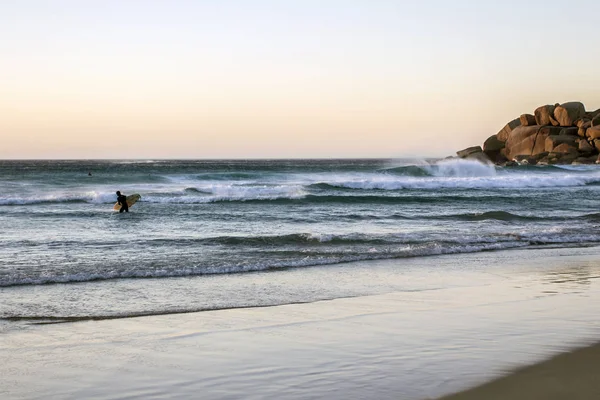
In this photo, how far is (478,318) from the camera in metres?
7.04

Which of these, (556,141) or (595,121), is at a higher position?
A: (595,121)

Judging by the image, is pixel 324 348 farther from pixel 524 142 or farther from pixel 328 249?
pixel 524 142

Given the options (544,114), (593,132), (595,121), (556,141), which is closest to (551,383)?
(593,132)

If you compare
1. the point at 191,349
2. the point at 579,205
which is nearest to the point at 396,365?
the point at 191,349

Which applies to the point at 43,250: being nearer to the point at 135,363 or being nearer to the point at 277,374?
the point at 135,363

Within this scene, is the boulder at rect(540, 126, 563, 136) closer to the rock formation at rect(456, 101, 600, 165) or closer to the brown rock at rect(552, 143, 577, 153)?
the rock formation at rect(456, 101, 600, 165)

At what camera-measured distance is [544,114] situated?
75.9m

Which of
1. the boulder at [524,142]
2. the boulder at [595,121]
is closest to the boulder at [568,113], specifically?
the boulder at [595,121]

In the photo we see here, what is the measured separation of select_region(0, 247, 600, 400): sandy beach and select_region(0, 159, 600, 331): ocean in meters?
0.78

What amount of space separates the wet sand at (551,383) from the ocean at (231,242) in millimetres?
3509

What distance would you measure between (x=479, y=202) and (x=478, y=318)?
70.9 ft

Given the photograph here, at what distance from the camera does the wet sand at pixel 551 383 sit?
466 cm

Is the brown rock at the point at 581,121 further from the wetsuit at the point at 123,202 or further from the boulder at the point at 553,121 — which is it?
the wetsuit at the point at 123,202

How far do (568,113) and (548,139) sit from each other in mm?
4274
